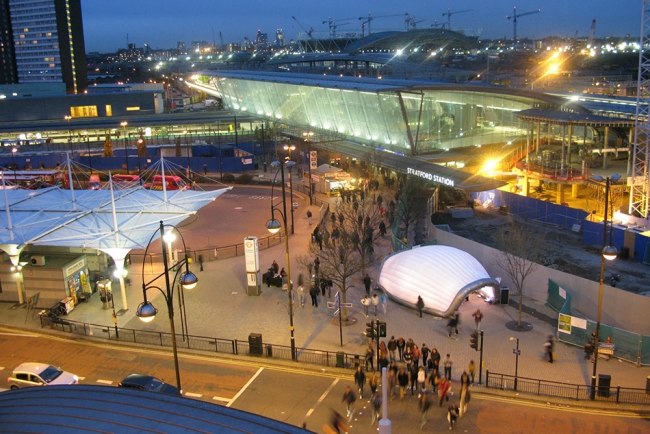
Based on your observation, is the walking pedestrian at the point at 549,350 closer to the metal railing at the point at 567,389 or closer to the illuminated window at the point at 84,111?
the metal railing at the point at 567,389

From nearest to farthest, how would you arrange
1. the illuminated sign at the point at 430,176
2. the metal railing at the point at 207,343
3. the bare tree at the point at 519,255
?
1. the metal railing at the point at 207,343
2. the bare tree at the point at 519,255
3. the illuminated sign at the point at 430,176

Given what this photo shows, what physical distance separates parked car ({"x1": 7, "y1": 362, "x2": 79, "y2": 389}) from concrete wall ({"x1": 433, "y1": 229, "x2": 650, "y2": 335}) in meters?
16.7

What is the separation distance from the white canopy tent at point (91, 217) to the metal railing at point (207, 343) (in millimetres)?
2150

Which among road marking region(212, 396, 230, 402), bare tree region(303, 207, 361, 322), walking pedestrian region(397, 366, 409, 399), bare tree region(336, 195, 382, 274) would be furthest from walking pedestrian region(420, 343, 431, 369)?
bare tree region(336, 195, 382, 274)

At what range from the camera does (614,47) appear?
17262cm

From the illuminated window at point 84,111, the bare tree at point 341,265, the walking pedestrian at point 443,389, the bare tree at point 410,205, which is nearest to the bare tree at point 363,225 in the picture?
the bare tree at point 341,265

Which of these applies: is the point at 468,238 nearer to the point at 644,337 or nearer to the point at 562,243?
the point at 562,243

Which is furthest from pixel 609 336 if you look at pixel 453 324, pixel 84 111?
pixel 84 111

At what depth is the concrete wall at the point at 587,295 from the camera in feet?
69.0

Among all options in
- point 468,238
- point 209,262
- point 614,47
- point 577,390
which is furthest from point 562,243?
Result: point 614,47

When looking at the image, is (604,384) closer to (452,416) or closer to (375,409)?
(452,416)

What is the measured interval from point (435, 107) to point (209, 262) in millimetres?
22013

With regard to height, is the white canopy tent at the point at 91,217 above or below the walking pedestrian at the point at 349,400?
above

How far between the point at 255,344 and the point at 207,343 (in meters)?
2.07
